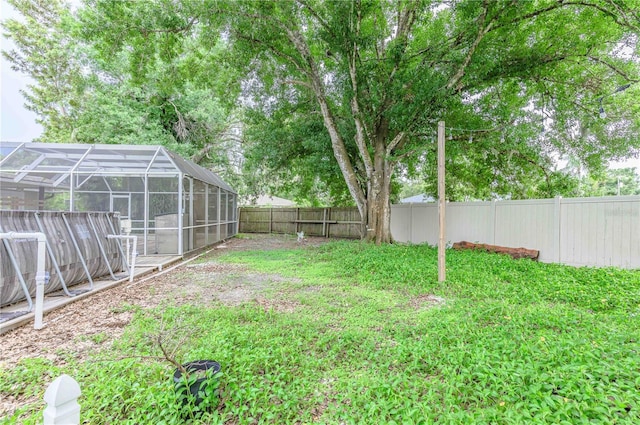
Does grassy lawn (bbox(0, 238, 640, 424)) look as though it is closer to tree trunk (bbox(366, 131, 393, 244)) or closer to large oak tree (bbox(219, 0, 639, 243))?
tree trunk (bbox(366, 131, 393, 244))

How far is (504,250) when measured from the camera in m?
7.13

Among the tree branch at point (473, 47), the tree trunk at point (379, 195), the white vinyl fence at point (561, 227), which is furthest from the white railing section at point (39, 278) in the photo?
the white vinyl fence at point (561, 227)

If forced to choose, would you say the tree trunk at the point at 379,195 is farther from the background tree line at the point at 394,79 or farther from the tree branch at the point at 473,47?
the tree branch at the point at 473,47

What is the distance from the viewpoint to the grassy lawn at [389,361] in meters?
1.86

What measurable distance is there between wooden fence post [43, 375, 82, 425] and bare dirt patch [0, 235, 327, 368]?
1858 millimetres

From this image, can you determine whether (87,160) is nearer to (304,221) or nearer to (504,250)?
(304,221)

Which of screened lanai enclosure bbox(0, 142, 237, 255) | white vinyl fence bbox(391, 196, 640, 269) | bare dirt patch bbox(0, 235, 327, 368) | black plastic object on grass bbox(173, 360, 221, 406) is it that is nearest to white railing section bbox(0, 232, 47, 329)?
bare dirt patch bbox(0, 235, 327, 368)

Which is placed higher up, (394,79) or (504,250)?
(394,79)

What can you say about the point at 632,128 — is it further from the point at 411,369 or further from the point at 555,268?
the point at 411,369

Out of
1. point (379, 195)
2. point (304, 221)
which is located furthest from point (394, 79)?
point (304, 221)

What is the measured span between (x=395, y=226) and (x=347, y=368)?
901 centimetres

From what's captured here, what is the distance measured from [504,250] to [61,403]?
7961 millimetres

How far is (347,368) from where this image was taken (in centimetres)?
246

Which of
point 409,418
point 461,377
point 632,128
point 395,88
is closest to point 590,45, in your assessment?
point 632,128
